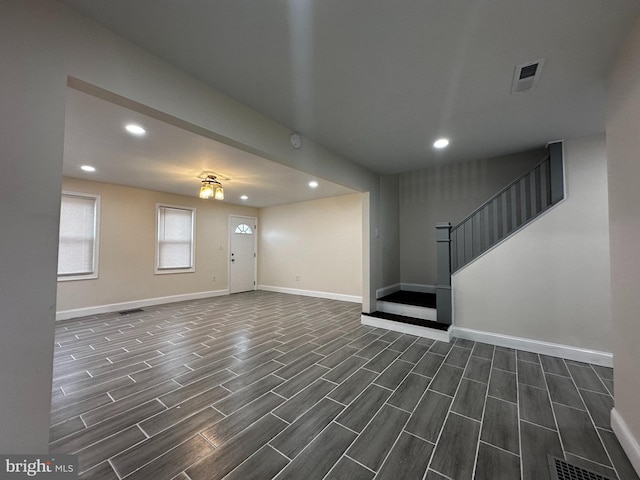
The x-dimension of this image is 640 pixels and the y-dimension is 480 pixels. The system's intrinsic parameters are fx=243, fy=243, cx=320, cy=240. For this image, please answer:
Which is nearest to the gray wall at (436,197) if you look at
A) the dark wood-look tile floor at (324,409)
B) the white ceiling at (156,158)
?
the white ceiling at (156,158)

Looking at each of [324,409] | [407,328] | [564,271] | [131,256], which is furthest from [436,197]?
[131,256]

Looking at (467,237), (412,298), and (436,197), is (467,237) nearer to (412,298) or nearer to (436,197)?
(436,197)

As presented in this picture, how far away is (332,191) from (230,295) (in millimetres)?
3998

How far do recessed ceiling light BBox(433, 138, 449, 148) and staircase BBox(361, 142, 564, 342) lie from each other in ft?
3.24

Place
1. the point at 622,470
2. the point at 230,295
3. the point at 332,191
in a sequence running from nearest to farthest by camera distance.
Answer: the point at 622,470 → the point at 332,191 → the point at 230,295

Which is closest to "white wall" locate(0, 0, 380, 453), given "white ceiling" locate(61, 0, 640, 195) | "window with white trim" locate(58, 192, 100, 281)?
"white ceiling" locate(61, 0, 640, 195)

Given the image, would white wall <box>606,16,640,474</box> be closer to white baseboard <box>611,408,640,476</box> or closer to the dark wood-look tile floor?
white baseboard <box>611,408,640,476</box>

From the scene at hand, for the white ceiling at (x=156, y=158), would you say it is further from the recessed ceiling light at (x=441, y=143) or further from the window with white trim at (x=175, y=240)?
the recessed ceiling light at (x=441, y=143)

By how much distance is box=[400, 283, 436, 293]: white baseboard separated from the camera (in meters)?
4.61

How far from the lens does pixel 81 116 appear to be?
7.81ft

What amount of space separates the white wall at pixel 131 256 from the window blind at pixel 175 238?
16 cm

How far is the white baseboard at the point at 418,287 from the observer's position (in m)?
4.61

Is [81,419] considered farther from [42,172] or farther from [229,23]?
[229,23]

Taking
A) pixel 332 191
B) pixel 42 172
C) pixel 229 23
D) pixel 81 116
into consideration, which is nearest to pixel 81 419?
pixel 42 172
